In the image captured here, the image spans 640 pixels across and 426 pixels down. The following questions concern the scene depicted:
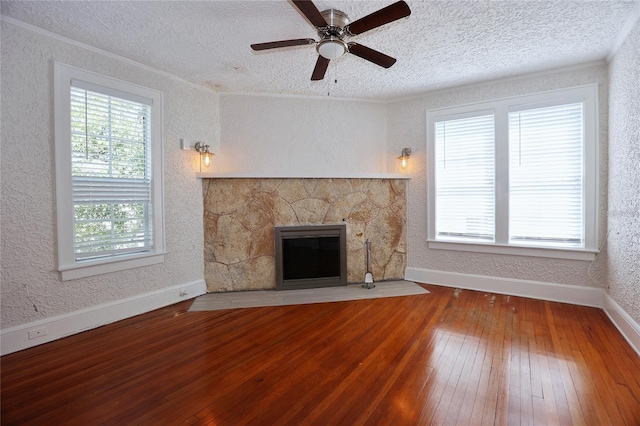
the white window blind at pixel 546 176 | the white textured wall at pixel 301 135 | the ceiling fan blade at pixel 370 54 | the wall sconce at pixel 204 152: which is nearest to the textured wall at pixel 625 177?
the white window blind at pixel 546 176

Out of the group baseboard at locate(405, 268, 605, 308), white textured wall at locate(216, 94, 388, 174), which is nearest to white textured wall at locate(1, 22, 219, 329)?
white textured wall at locate(216, 94, 388, 174)

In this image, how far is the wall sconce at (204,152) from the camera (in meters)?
3.51

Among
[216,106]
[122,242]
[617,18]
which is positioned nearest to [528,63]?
[617,18]

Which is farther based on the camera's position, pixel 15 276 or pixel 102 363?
pixel 15 276

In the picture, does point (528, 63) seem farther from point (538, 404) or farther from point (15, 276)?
point (15, 276)

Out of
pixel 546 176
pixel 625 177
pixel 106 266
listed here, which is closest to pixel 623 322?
pixel 625 177

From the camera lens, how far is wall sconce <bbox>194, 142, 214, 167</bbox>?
11.5 feet

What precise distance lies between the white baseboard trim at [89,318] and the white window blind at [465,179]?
11.2 ft

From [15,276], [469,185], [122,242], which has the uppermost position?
[469,185]

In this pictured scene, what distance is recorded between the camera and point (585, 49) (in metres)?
2.72

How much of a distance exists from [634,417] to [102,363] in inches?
131

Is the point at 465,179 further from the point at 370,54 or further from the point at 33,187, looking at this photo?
the point at 33,187

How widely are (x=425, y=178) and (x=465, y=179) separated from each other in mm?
502

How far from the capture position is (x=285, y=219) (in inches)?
149
